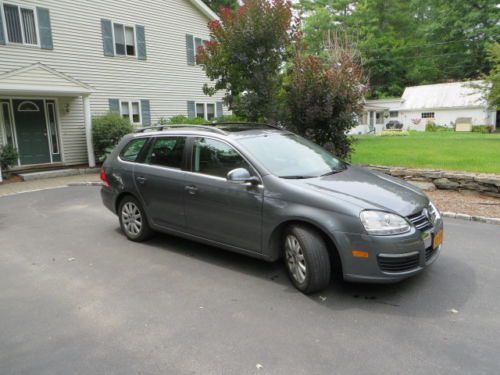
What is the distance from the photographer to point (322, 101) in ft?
28.9

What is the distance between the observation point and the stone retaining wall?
7477 millimetres

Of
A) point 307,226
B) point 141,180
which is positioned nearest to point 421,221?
point 307,226

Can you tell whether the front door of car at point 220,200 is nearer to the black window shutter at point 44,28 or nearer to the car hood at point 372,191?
the car hood at point 372,191

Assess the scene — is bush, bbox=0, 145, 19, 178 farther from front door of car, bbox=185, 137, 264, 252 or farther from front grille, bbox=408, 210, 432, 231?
front grille, bbox=408, 210, 432, 231

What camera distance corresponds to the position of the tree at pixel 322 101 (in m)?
8.71

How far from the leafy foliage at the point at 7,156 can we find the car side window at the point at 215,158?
10.4 metres

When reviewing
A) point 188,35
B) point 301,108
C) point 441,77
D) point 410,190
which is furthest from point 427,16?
point 410,190

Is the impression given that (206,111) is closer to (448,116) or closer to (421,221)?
(421,221)

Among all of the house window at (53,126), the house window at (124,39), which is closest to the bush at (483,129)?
the house window at (124,39)

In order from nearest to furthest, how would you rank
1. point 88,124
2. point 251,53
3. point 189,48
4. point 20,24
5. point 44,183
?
point 251,53 < point 44,183 < point 20,24 < point 88,124 < point 189,48

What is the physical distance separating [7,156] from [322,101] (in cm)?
1034

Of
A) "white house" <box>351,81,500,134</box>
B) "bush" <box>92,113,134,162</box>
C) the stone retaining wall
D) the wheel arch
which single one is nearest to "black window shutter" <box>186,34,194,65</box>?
"bush" <box>92,113,134,162</box>

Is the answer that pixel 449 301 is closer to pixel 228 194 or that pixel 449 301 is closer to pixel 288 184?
pixel 288 184

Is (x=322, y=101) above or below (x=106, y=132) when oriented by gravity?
above
